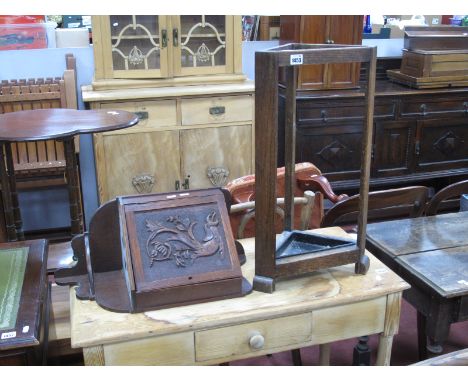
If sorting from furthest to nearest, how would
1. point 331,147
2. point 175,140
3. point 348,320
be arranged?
point 331,147 → point 175,140 → point 348,320

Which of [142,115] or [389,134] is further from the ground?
[142,115]

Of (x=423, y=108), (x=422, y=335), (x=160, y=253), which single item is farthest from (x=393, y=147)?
(x=160, y=253)

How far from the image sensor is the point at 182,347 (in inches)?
46.9

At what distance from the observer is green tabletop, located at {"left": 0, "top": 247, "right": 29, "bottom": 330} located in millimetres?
1179

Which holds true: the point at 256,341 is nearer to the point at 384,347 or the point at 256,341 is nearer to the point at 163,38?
the point at 384,347

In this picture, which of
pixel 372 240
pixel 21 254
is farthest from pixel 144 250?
pixel 372 240

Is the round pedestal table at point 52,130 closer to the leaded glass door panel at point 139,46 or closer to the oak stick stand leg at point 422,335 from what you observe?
the leaded glass door panel at point 139,46

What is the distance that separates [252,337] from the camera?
122 cm

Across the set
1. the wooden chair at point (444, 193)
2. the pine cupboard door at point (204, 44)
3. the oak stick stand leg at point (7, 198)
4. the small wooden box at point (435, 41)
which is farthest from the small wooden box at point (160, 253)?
the small wooden box at point (435, 41)

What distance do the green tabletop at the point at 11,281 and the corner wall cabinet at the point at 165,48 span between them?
1753 mm

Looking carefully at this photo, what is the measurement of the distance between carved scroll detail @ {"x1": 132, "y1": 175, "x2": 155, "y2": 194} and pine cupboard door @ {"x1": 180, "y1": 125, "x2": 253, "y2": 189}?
0.20 meters

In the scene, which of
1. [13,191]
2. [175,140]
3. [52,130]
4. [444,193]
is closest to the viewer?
[52,130]

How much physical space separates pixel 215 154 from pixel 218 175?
135 millimetres
